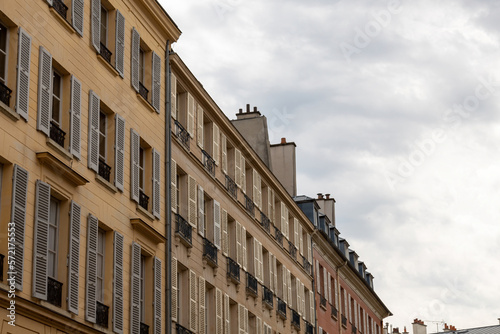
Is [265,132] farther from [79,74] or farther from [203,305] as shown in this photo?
[79,74]

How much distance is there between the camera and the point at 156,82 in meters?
29.0

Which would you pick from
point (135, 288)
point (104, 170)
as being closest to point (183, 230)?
point (135, 288)

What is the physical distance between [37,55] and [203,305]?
12.6 meters

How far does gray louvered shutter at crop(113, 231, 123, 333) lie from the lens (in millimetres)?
23678

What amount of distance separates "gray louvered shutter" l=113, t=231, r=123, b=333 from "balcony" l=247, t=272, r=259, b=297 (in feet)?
41.2

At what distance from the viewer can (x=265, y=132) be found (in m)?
44.4

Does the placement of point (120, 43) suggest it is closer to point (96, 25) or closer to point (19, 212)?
point (96, 25)

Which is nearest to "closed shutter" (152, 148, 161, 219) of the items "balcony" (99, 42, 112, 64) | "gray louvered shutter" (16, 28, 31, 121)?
"balcony" (99, 42, 112, 64)

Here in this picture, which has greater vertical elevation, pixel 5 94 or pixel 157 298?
pixel 5 94

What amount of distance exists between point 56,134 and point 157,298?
699 centimetres

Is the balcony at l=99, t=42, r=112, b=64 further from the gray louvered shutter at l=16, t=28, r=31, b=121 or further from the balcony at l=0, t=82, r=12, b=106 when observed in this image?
the balcony at l=0, t=82, r=12, b=106

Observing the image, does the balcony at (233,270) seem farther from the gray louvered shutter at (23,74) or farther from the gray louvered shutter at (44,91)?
the gray louvered shutter at (23,74)

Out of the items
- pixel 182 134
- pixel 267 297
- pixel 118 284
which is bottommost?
pixel 118 284

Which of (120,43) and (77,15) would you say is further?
(120,43)
